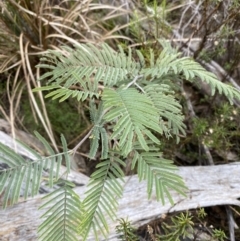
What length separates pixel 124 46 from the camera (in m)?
2.31

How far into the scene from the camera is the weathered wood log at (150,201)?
76.4 inches

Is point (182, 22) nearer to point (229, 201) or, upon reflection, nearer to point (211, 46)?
point (211, 46)

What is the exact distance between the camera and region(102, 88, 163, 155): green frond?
1291 mm

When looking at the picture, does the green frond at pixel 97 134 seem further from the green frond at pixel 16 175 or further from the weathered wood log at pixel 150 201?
the weathered wood log at pixel 150 201

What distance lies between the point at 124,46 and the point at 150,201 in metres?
0.85

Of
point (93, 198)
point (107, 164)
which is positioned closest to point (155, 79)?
point (107, 164)

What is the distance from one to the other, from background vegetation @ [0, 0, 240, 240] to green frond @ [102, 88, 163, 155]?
0.79 meters

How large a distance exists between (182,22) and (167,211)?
4.47 feet

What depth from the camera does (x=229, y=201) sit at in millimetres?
2061

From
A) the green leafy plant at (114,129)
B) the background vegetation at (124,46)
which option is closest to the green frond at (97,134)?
the green leafy plant at (114,129)

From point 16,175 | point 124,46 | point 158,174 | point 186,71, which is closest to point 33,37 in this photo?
point 124,46

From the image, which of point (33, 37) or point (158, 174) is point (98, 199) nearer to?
point (158, 174)

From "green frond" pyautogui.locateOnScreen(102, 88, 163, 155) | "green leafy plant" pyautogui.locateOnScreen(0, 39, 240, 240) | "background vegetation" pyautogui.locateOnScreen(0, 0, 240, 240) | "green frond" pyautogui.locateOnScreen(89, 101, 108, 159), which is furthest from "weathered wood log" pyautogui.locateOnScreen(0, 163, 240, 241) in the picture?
"green frond" pyautogui.locateOnScreen(102, 88, 163, 155)

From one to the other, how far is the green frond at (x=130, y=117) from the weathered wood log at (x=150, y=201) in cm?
67
